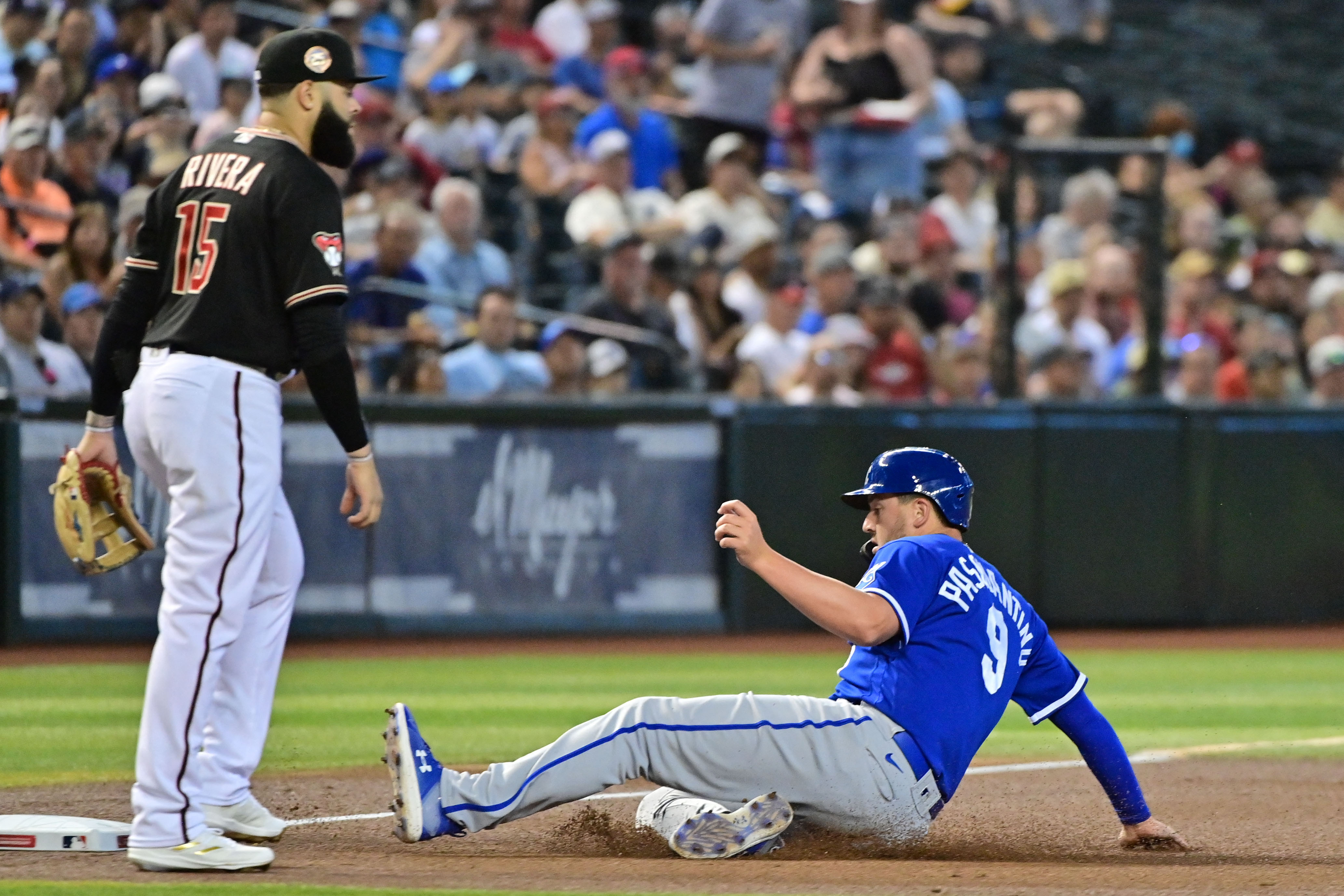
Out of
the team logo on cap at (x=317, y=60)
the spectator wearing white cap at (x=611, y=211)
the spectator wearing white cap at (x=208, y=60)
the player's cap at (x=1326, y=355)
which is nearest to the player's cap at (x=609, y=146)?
the spectator wearing white cap at (x=611, y=211)

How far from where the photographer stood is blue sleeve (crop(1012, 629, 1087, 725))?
14.9 ft

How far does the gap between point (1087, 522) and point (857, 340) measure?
2.02m

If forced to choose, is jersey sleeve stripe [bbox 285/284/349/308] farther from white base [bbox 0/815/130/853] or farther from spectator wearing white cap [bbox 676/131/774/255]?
spectator wearing white cap [bbox 676/131/774/255]

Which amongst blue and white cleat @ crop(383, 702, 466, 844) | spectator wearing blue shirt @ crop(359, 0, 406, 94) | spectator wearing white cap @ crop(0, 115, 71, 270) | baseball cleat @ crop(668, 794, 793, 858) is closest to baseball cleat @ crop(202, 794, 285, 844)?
blue and white cleat @ crop(383, 702, 466, 844)

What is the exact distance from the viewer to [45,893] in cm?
372

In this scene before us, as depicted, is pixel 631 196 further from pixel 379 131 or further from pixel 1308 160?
pixel 1308 160

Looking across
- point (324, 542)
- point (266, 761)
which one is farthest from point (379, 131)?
point (266, 761)

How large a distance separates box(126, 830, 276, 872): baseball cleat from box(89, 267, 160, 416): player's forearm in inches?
41.9

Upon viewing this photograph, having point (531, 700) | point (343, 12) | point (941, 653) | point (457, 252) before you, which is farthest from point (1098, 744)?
point (343, 12)

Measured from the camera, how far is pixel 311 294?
405cm

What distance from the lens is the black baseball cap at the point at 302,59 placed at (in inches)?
166

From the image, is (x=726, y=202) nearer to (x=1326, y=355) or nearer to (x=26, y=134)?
A: (x=1326, y=355)

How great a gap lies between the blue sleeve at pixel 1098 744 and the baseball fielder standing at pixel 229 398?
1813 millimetres

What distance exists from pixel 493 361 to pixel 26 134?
3.05m
